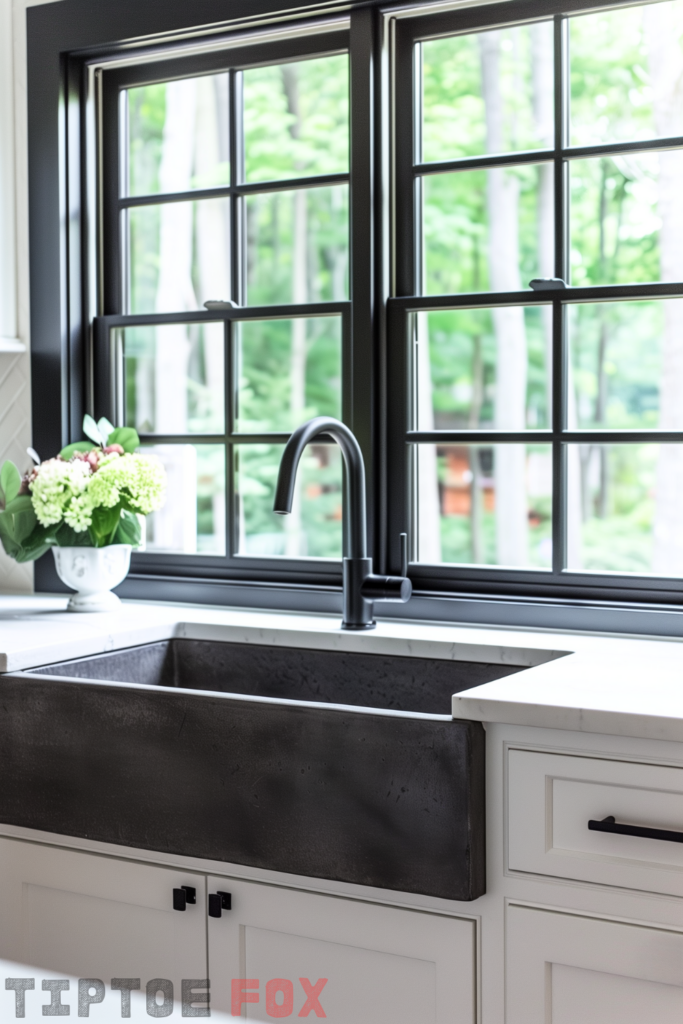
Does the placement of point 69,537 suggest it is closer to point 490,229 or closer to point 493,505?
point 493,505

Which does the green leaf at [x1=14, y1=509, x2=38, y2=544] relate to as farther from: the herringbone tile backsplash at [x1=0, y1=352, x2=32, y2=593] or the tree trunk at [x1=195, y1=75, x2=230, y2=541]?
the tree trunk at [x1=195, y1=75, x2=230, y2=541]

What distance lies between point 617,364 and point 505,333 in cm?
114

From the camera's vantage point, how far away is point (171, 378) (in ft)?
17.4

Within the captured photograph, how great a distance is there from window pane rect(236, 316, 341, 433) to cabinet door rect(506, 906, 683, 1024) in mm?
6790

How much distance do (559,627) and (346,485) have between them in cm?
51

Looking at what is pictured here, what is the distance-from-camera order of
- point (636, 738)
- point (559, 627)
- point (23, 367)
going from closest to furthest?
point (636, 738)
point (559, 627)
point (23, 367)

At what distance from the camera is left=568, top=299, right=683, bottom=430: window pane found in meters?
8.03

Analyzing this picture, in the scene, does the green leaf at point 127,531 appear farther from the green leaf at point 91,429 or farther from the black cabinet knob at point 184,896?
the black cabinet knob at point 184,896

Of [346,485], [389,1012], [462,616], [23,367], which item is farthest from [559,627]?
[23,367]

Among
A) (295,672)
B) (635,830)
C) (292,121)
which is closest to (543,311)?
(292,121)

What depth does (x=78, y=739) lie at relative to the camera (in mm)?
1624

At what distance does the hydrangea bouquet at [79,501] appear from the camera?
218cm

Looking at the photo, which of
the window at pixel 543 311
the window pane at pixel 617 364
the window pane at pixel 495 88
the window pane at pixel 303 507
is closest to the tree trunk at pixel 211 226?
the window pane at pixel 303 507

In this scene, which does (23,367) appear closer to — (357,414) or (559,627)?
(357,414)
